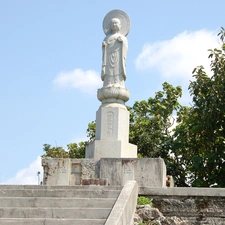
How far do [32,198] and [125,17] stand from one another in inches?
230

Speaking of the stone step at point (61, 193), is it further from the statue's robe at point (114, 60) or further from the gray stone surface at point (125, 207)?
the statue's robe at point (114, 60)

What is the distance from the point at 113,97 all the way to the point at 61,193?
11.7 ft

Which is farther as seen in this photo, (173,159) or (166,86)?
(166,86)

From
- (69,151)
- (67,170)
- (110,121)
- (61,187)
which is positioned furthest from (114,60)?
(69,151)

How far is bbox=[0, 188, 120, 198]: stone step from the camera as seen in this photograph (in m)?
9.25

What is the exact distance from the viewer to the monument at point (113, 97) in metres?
11.8

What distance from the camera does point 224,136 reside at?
17.3m

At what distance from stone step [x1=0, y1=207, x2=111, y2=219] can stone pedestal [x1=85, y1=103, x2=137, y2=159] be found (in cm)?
327

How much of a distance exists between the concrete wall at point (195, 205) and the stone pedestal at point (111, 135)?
207 centimetres

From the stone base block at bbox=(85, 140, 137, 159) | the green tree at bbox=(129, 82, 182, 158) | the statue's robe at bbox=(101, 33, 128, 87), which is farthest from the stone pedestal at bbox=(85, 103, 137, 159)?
the green tree at bbox=(129, 82, 182, 158)

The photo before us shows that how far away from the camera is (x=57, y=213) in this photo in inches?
338

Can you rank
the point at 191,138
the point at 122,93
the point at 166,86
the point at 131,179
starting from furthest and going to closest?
the point at 166,86, the point at 191,138, the point at 122,93, the point at 131,179

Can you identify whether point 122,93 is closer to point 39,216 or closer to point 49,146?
point 39,216

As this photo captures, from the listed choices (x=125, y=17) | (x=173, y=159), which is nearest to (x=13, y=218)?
(x=125, y=17)
